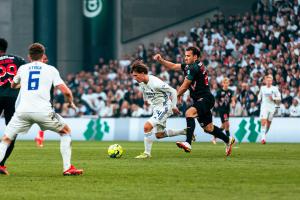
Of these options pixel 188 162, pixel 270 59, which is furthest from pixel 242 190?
pixel 270 59

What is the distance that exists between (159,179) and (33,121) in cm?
212

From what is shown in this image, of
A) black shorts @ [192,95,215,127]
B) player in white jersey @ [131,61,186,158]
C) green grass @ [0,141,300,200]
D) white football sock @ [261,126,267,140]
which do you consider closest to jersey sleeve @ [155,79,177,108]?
player in white jersey @ [131,61,186,158]

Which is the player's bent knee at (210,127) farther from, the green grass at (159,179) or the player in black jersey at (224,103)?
the player in black jersey at (224,103)

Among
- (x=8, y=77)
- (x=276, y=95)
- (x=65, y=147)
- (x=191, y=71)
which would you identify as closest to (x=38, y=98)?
(x=65, y=147)

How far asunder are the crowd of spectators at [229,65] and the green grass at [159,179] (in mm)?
14223

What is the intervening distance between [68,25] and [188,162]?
89.7 feet

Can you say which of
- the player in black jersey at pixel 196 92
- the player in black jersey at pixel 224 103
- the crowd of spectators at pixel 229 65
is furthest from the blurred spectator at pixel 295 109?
the player in black jersey at pixel 196 92

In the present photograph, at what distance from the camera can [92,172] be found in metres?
14.6

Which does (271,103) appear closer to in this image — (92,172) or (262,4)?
(262,4)

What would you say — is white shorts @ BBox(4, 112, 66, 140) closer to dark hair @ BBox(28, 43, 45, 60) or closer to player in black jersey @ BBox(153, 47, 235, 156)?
dark hair @ BBox(28, 43, 45, 60)

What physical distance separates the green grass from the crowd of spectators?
1422 cm

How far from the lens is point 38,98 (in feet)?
43.4

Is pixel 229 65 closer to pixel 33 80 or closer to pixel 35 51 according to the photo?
pixel 35 51

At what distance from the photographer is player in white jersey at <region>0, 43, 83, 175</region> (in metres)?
13.2
